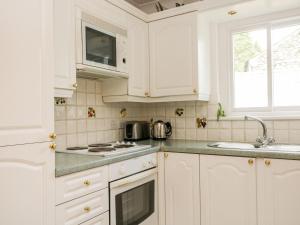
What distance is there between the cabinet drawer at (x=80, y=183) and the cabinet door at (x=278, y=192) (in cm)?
106

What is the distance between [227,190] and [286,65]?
1.26 m

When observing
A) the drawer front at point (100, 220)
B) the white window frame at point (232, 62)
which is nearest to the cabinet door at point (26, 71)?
the drawer front at point (100, 220)

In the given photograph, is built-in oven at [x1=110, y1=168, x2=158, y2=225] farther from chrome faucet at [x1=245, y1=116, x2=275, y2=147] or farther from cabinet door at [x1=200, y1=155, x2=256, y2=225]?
chrome faucet at [x1=245, y1=116, x2=275, y2=147]

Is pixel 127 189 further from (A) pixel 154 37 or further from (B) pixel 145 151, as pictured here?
(A) pixel 154 37

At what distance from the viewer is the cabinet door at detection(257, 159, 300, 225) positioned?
166 centimetres

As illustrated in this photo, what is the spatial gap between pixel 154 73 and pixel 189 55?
1.27 ft

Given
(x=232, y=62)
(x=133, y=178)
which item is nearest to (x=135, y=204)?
(x=133, y=178)

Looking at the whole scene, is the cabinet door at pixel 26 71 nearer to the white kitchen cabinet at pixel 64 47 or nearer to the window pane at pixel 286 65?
the white kitchen cabinet at pixel 64 47

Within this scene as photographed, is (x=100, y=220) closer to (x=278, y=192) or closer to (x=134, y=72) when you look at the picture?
(x=278, y=192)

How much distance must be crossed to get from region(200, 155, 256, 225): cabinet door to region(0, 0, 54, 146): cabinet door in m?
1.24

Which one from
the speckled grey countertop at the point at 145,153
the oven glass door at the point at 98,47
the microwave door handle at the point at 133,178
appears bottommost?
the microwave door handle at the point at 133,178

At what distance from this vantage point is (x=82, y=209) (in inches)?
57.1

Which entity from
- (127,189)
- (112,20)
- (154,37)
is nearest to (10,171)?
(127,189)

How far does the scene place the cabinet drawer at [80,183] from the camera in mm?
1335
